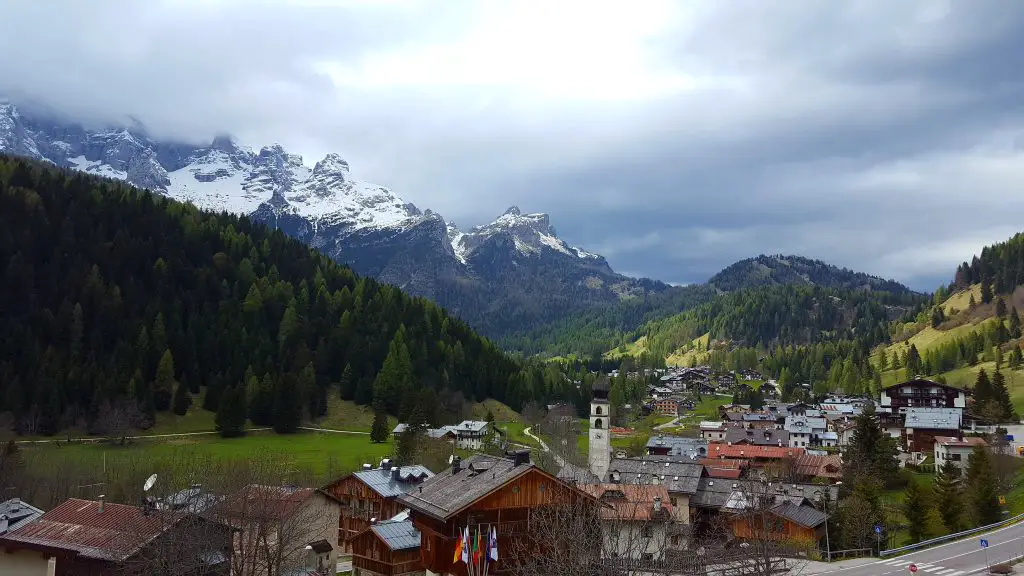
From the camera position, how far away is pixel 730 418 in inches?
6339

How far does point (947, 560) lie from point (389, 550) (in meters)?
37.2

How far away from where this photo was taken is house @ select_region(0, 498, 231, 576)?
38688mm

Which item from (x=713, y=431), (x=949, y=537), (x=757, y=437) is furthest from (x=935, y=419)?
(x=949, y=537)

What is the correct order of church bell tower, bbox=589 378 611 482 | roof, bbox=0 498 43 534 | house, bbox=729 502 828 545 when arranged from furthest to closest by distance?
1. church bell tower, bbox=589 378 611 482
2. house, bbox=729 502 828 545
3. roof, bbox=0 498 43 534

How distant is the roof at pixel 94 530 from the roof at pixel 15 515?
2835mm

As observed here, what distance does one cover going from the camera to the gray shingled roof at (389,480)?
2522 inches

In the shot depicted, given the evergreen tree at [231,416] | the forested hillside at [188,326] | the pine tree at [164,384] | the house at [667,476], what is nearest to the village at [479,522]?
the house at [667,476]

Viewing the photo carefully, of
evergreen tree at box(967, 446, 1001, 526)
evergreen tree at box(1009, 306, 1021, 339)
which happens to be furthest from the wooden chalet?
evergreen tree at box(1009, 306, 1021, 339)

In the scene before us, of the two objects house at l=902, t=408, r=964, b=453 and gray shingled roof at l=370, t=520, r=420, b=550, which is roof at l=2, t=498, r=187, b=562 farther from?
house at l=902, t=408, r=964, b=453

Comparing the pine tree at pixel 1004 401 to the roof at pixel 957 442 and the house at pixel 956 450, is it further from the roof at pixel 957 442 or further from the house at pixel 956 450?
the house at pixel 956 450

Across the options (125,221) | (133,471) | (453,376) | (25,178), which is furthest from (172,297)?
(133,471)

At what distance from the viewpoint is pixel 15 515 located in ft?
163

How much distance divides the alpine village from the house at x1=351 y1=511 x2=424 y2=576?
20cm

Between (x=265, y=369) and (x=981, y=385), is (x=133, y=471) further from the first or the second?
(x=981, y=385)
